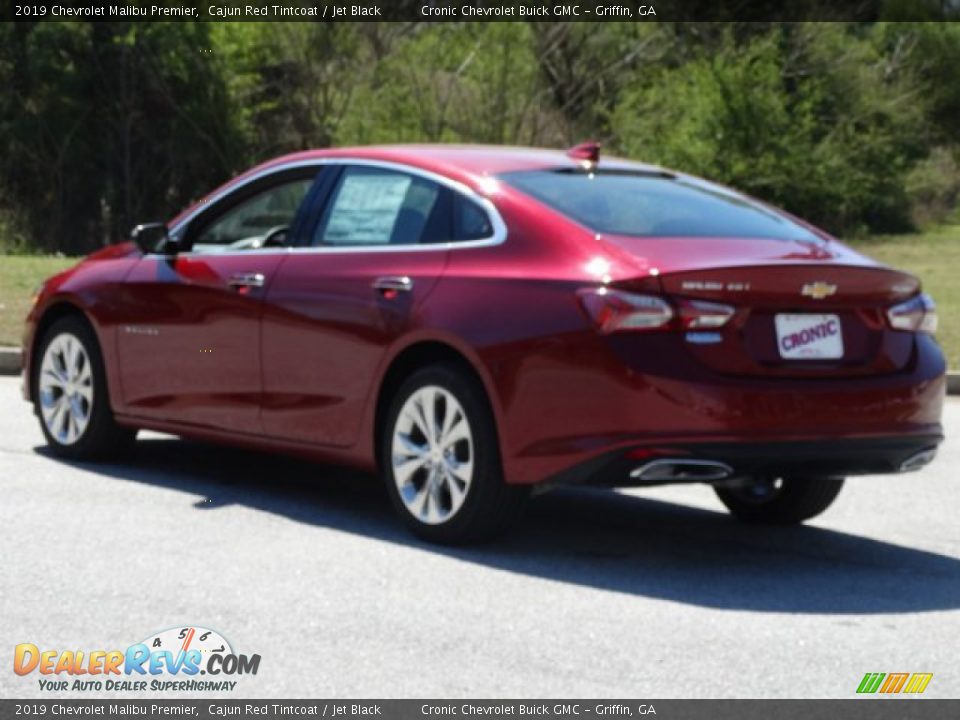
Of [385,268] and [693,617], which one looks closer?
[693,617]

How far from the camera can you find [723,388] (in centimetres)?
705

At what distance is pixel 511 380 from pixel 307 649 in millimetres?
1748

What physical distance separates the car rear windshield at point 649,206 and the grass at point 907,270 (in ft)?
27.1

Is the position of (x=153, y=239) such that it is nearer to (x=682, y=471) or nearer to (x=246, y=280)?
(x=246, y=280)

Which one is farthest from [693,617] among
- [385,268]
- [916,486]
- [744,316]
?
[916,486]

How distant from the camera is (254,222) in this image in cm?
955

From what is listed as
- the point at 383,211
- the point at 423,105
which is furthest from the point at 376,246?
the point at 423,105

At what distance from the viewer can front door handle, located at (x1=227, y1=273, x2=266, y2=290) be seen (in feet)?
28.2

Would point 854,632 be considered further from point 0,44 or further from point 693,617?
point 0,44

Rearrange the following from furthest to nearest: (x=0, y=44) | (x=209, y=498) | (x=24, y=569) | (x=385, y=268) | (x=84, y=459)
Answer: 1. (x=0, y=44)
2. (x=84, y=459)
3. (x=209, y=498)
4. (x=385, y=268)
5. (x=24, y=569)

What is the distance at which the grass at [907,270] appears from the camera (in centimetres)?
1702

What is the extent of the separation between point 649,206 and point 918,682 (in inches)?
112

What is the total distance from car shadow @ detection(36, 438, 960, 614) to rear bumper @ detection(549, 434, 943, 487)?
38cm
